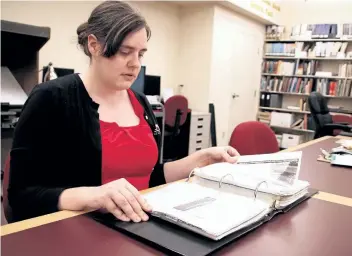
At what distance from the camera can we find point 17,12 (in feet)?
11.0

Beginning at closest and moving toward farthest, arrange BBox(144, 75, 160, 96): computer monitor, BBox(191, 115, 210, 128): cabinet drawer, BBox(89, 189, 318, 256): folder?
BBox(89, 189, 318, 256): folder, BBox(144, 75, 160, 96): computer monitor, BBox(191, 115, 210, 128): cabinet drawer

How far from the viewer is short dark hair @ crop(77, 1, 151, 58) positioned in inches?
41.4

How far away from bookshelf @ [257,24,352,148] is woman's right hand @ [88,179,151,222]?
16.2 feet

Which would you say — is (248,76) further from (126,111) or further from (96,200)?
(96,200)

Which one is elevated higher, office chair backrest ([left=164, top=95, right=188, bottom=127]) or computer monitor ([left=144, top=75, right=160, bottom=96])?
computer monitor ([left=144, top=75, right=160, bottom=96])

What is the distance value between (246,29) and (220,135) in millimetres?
1829

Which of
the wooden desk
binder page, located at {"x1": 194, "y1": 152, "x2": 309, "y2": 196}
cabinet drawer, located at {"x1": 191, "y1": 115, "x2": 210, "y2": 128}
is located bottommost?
cabinet drawer, located at {"x1": 191, "y1": 115, "x2": 210, "y2": 128}

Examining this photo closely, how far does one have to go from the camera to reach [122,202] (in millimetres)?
773

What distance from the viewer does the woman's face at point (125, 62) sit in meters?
1.07

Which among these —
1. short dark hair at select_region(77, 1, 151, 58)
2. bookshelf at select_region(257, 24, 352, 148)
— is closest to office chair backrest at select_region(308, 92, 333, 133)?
bookshelf at select_region(257, 24, 352, 148)

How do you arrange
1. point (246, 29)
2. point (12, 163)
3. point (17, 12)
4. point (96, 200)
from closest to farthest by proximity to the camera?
1. point (96, 200)
2. point (12, 163)
3. point (17, 12)
4. point (246, 29)

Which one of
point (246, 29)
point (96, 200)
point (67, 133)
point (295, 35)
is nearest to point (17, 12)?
point (67, 133)

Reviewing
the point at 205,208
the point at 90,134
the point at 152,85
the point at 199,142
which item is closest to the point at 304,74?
the point at 199,142

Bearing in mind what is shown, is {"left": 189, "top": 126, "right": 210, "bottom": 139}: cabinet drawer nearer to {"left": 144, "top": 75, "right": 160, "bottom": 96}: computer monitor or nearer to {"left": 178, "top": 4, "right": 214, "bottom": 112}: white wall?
{"left": 178, "top": 4, "right": 214, "bottom": 112}: white wall
